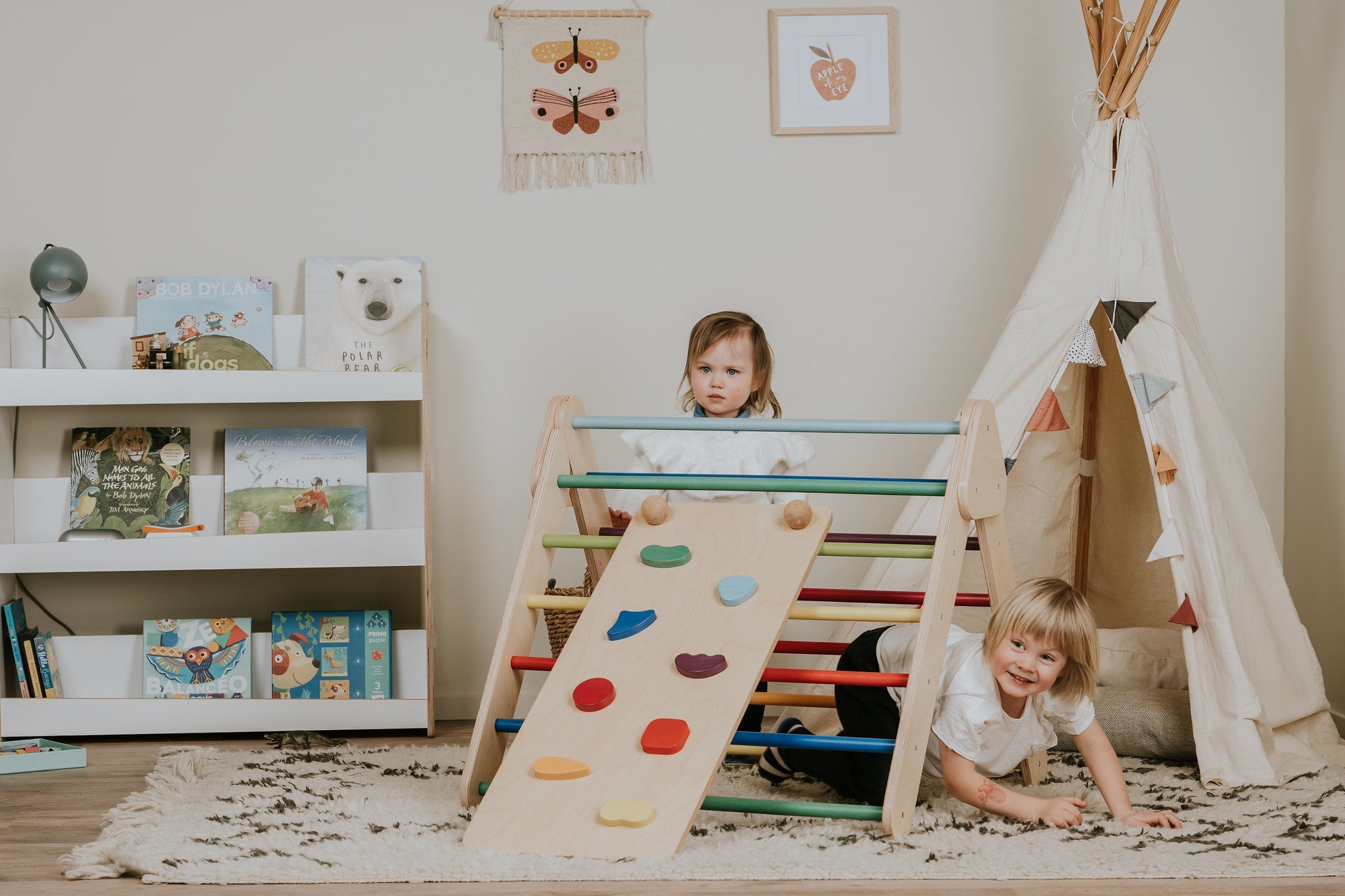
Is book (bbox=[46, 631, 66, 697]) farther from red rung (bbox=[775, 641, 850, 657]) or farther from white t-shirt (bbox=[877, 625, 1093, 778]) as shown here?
white t-shirt (bbox=[877, 625, 1093, 778])

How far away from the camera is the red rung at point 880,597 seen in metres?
1.88

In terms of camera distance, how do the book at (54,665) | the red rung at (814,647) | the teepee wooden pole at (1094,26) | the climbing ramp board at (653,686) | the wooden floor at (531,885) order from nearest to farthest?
the wooden floor at (531,885) < the climbing ramp board at (653,686) < the red rung at (814,647) < the teepee wooden pole at (1094,26) < the book at (54,665)

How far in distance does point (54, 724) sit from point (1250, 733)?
248 centimetres

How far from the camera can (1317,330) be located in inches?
103

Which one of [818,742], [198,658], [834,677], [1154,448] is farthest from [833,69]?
[198,658]

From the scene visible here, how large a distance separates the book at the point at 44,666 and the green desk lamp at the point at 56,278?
0.65 metres

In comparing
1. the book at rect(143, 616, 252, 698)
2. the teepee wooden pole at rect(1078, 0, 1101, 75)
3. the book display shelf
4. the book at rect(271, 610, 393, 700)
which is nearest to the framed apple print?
the teepee wooden pole at rect(1078, 0, 1101, 75)

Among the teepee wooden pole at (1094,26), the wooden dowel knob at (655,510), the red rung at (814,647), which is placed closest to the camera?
the wooden dowel knob at (655,510)

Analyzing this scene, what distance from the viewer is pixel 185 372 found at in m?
2.50

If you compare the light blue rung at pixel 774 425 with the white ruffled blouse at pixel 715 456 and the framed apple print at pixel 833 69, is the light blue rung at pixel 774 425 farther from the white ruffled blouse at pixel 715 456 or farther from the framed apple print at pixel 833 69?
the framed apple print at pixel 833 69

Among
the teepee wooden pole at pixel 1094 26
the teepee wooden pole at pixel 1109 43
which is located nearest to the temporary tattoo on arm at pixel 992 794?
the teepee wooden pole at pixel 1109 43

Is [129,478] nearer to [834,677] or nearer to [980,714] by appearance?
[834,677]

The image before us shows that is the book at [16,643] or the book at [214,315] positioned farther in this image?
the book at [214,315]

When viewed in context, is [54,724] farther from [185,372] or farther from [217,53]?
[217,53]
